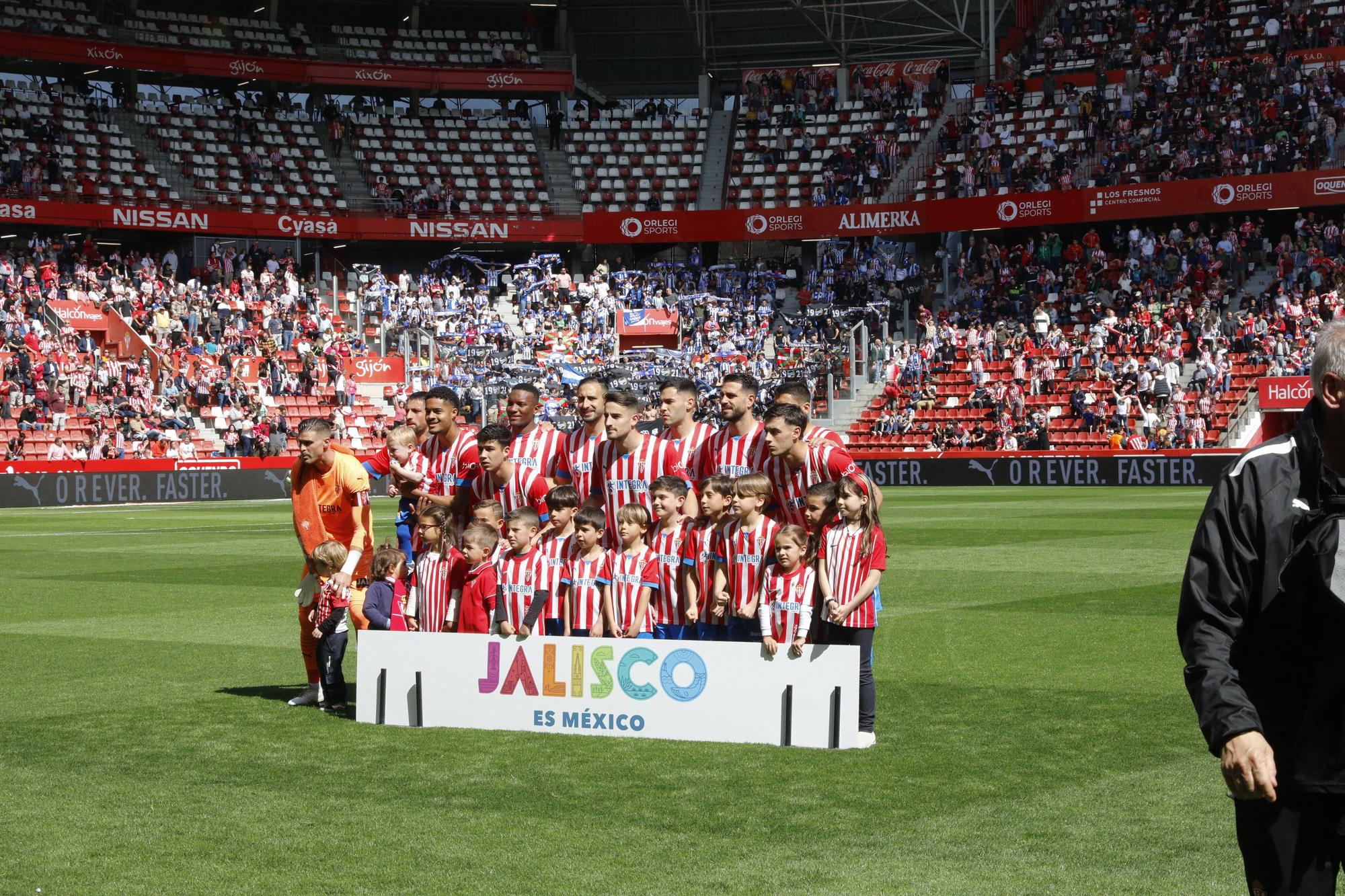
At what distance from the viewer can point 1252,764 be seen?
142 inches

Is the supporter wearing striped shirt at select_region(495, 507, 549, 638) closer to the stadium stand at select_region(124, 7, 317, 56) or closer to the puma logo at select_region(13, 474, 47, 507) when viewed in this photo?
the puma logo at select_region(13, 474, 47, 507)

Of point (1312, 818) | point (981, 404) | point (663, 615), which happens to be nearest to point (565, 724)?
point (663, 615)

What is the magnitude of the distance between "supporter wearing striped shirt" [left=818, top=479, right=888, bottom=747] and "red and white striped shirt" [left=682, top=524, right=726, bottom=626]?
0.82 meters

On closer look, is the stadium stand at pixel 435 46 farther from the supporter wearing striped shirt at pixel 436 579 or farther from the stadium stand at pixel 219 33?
the supporter wearing striped shirt at pixel 436 579

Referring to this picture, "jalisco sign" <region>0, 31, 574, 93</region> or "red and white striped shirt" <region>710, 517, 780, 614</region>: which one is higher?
"jalisco sign" <region>0, 31, 574, 93</region>

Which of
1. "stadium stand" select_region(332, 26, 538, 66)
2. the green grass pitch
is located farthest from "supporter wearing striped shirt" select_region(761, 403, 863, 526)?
"stadium stand" select_region(332, 26, 538, 66)

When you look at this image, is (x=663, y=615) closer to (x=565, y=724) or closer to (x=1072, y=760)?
(x=565, y=724)

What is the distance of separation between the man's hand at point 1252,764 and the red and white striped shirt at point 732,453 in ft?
20.5

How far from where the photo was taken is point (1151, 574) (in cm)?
1797

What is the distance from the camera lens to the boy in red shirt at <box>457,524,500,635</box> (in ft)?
32.2

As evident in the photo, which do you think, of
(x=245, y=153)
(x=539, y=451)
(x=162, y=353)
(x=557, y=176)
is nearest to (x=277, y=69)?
(x=245, y=153)

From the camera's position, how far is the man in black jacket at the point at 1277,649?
11.9ft

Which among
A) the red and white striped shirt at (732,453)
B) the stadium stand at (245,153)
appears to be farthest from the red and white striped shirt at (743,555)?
the stadium stand at (245,153)

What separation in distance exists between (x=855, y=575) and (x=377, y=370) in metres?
40.1
